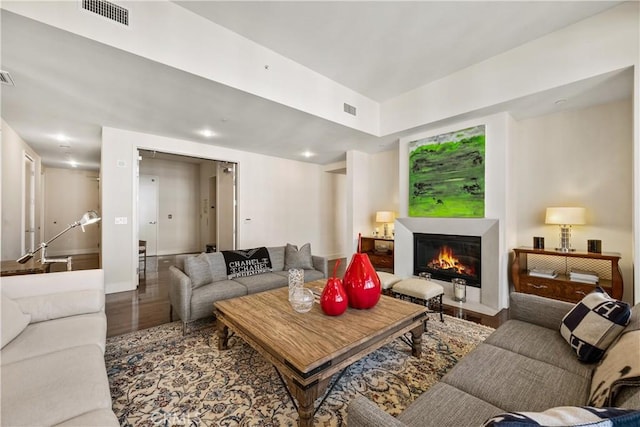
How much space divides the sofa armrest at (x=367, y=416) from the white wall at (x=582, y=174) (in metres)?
3.94

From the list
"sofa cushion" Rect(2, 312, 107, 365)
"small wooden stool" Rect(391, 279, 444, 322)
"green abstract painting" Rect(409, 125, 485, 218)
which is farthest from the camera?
"green abstract painting" Rect(409, 125, 485, 218)

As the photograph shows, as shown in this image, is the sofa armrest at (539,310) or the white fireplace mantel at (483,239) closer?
the sofa armrest at (539,310)

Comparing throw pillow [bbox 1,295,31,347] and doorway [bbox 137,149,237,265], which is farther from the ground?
doorway [bbox 137,149,237,265]

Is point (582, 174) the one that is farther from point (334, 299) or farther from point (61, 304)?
point (61, 304)

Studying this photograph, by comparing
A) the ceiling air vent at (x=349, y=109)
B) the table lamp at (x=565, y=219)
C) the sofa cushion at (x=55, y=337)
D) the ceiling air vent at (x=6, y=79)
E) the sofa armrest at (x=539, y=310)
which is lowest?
the sofa cushion at (x=55, y=337)

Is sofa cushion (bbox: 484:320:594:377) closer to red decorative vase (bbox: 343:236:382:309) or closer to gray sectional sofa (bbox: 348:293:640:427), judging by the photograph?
gray sectional sofa (bbox: 348:293:640:427)

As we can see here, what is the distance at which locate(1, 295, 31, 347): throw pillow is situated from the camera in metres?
1.50

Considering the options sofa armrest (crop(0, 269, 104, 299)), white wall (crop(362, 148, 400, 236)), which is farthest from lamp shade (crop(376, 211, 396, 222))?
sofa armrest (crop(0, 269, 104, 299))

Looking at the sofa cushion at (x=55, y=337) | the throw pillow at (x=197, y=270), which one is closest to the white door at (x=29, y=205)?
the throw pillow at (x=197, y=270)

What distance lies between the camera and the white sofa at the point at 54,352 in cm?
102

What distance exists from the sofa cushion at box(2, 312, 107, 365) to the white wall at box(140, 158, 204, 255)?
21.3 feet

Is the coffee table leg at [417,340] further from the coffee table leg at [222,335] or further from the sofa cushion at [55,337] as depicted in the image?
the sofa cushion at [55,337]

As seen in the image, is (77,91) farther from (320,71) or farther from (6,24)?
(320,71)

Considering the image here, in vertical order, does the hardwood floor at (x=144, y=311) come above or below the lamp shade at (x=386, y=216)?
below
